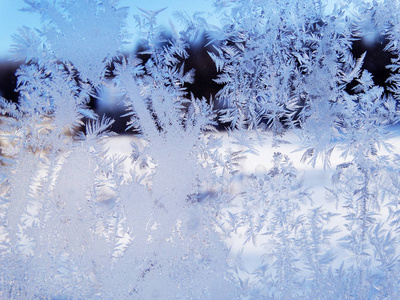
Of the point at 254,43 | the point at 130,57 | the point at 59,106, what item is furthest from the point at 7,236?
the point at 254,43

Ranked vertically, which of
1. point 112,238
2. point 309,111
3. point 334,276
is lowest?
point 334,276

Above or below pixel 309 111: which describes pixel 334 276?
below

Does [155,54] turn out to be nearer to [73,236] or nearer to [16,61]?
[16,61]

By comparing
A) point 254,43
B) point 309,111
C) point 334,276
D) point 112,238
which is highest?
point 254,43

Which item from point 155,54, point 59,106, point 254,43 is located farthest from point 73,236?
point 254,43

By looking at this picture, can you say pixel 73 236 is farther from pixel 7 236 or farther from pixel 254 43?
pixel 254 43

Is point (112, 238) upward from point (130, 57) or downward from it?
downward
